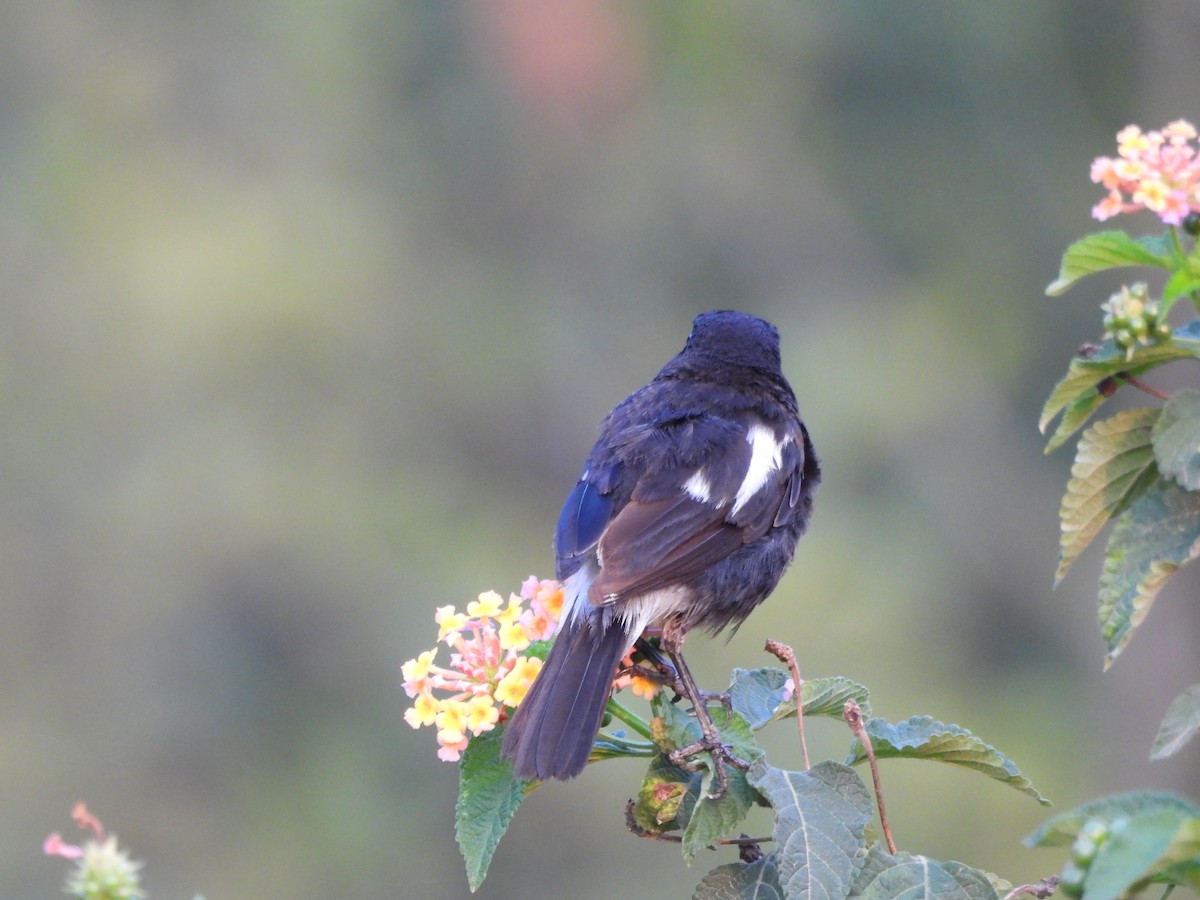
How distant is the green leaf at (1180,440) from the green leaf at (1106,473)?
0.07 m

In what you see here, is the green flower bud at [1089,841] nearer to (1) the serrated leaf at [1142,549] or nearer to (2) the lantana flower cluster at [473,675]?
(1) the serrated leaf at [1142,549]

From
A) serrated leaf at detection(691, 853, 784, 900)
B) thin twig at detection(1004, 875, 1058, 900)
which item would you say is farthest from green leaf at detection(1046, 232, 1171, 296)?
serrated leaf at detection(691, 853, 784, 900)

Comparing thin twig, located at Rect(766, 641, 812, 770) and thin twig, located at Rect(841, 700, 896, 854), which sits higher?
thin twig, located at Rect(766, 641, 812, 770)

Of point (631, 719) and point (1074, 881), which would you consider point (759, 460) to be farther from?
point (1074, 881)

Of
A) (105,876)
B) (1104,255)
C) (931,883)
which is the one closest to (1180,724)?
(931,883)

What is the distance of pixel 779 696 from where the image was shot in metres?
2.48

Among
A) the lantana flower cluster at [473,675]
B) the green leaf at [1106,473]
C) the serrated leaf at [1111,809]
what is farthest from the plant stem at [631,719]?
the serrated leaf at [1111,809]

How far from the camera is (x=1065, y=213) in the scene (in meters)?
13.2

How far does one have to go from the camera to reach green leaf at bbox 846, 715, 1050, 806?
7.22 feet

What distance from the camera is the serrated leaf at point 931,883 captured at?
191 cm

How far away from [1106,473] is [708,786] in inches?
25.3

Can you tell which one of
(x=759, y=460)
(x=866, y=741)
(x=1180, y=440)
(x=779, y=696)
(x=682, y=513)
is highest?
(x=759, y=460)

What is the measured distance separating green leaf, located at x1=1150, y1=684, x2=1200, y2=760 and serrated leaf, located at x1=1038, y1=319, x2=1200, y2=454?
345mm

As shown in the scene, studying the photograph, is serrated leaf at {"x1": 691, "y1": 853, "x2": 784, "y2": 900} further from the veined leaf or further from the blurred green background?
the blurred green background
